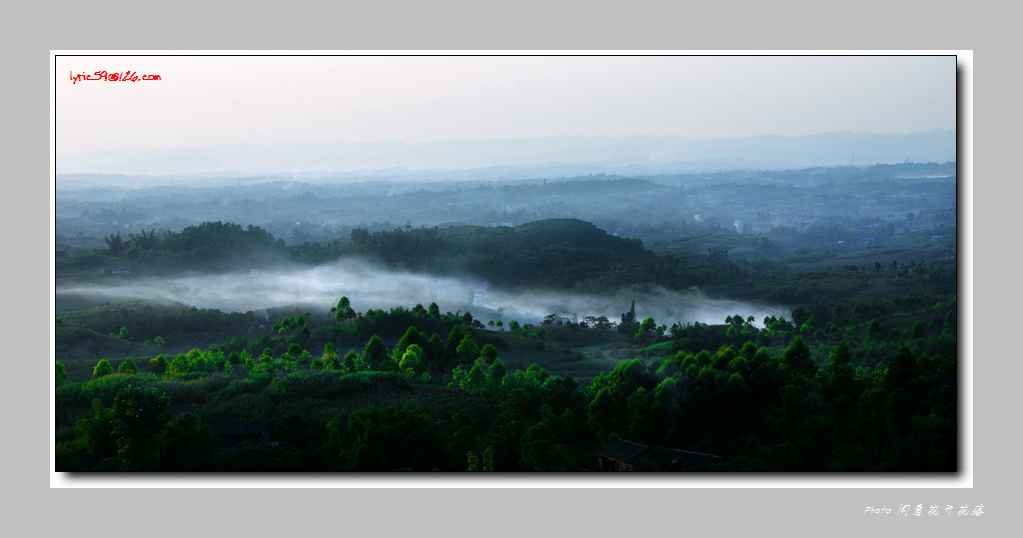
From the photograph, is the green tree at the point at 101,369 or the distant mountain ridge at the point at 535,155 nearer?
the green tree at the point at 101,369

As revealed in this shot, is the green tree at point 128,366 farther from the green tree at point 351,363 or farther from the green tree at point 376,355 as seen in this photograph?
the green tree at point 376,355

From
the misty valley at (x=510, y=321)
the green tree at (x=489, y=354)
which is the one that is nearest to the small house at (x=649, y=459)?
the misty valley at (x=510, y=321)

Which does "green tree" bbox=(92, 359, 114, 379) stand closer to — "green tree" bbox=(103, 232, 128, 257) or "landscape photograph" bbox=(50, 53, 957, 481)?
"landscape photograph" bbox=(50, 53, 957, 481)

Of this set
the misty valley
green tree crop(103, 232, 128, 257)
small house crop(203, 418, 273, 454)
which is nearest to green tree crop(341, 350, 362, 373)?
the misty valley

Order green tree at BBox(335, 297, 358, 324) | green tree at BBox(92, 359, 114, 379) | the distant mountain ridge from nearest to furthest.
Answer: green tree at BBox(92, 359, 114, 379)
the distant mountain ridge
green tree at BBox(335, 297, 358, 324)

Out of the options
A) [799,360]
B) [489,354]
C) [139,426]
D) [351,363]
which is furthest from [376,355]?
[799,360]

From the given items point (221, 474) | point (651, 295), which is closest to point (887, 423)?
point (651, 295)

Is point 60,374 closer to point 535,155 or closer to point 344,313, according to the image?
point 344,313

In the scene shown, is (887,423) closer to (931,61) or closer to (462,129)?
(931,61)
